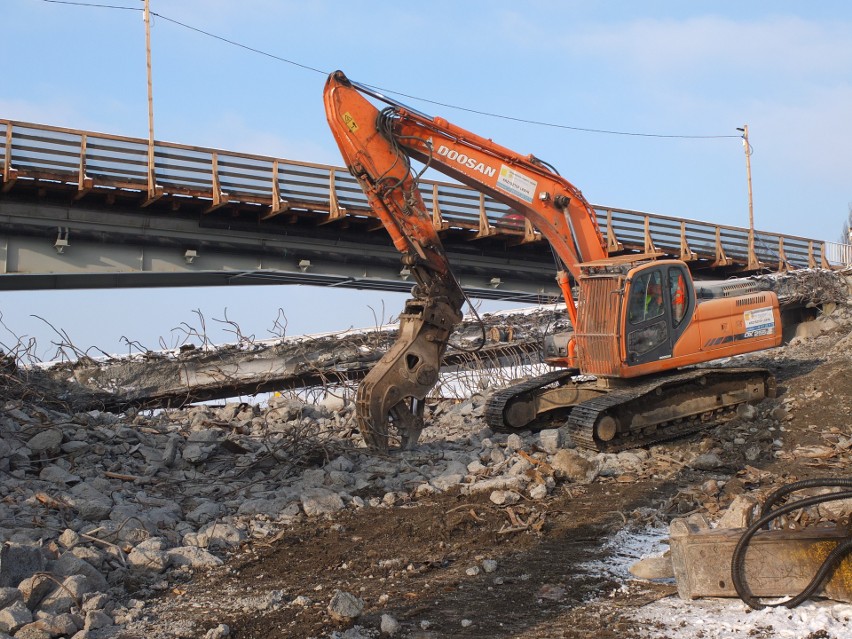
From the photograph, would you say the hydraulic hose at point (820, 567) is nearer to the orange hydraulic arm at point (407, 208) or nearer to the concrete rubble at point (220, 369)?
the orange hydraulic arm at point (407, 208)

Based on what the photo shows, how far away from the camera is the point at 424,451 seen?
9375 millimetres

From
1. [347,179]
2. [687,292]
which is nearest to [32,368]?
[687,292]

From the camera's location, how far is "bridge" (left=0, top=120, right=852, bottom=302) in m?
17.7

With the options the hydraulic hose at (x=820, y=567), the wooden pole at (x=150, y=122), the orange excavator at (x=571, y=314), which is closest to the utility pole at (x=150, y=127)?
the wooden pole at (x=150, y=122)

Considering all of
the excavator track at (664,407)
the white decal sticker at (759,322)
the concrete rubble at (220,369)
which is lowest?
the excavator track at (664,407)

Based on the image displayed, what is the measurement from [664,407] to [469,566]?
15.5 feet

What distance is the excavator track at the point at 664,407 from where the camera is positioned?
9516 millimetres

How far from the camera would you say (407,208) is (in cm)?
920

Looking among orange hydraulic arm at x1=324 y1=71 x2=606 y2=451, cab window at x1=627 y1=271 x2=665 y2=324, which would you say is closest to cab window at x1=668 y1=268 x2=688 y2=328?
cab window at x1=627 y1=271 x2=665 y2=324

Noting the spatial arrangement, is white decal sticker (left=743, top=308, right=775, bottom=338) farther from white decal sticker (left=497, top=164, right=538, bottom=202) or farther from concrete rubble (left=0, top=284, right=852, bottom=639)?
white decal sticker (left=497, top=164, right=538, bottom=202)

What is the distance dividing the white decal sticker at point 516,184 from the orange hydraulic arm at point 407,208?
0.05m

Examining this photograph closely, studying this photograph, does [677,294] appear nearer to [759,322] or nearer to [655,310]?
[655,310]

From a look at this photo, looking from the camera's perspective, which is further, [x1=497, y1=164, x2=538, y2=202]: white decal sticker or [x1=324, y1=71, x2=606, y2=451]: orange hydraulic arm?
[x1=497, y1=164, x2=538, y2=202]: white decal sticker

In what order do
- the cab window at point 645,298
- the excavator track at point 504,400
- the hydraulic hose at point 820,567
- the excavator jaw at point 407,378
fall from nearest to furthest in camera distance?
1. the hydraulic hose at point 820,567
2. the excavator jaw at point 407,378
3. the cab window at point 645,298
4. the excavator track at point 504,400
